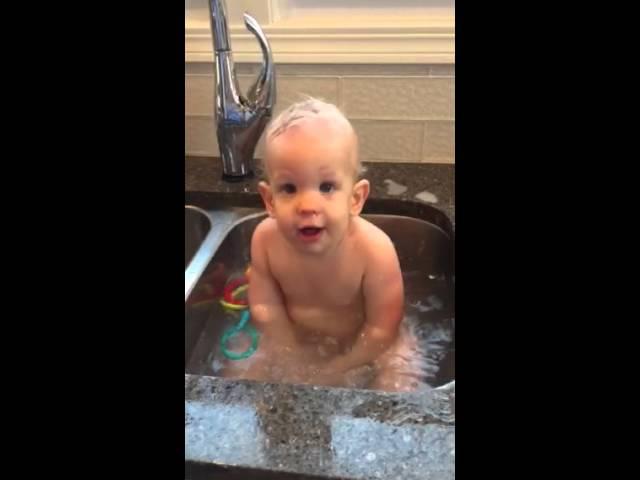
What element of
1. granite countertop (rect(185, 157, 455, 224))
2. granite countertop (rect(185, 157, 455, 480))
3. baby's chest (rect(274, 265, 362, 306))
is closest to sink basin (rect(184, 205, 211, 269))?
granite countertop (rect(185, 157, 455, 224))

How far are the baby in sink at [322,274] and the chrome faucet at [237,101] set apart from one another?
142 millimetres

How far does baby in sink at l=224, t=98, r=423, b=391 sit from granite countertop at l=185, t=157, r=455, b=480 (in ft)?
0.77

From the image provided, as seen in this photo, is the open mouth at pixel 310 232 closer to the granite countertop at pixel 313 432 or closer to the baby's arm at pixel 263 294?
the baby's arm at pixel 263 294

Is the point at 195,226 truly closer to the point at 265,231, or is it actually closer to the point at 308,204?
the point at 265,231

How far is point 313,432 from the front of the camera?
0.56 metres

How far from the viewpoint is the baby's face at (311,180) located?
31.5 inches

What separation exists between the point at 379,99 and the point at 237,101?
0.82 feet

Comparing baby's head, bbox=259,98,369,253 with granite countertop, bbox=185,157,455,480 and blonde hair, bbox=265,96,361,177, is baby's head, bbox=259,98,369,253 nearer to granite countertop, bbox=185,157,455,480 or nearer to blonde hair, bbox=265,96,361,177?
blonde hair, bbox=265,96,361,177

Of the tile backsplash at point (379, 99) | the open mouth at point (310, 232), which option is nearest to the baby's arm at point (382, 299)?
the open mouth at point (310, 232)

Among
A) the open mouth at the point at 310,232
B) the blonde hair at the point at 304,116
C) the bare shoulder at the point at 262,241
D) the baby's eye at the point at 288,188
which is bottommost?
the bare shoulder at the point at 262,241
